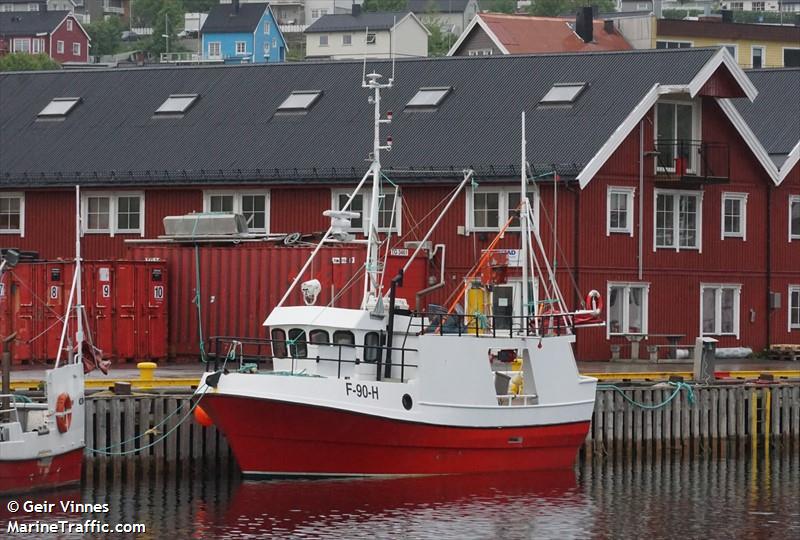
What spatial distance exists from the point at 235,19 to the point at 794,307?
109m

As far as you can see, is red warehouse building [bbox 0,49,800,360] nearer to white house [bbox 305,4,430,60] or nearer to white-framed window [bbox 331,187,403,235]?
white-framed window [bbox 331,187,403,235]

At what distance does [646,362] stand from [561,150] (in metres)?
6.29

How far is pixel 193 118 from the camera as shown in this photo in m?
61.3

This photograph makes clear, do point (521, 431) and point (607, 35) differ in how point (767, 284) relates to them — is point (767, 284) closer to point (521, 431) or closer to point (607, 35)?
point (521, 431)

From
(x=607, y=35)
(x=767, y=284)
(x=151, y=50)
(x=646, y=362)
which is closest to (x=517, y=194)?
(x=646, y=362)

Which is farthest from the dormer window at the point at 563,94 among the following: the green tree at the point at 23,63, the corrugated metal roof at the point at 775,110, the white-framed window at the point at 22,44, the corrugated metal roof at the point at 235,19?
the white-framed window at the point at 22,44

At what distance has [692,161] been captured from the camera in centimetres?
5812

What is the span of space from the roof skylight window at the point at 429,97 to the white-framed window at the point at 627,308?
7.77m

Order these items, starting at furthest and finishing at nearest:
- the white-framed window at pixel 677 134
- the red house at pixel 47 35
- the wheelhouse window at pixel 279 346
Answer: the red house at pixel 47 35 < the white-framed window at pixel 677 134 < the wheelhouse window at pixel 279 346

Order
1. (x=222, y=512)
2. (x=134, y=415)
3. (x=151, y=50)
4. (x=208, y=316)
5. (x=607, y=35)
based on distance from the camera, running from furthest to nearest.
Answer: (x=151, y=50) → (x=607, y=35) → (x=208, y=316) → (x=134, y=415) → (x=222, y=512)

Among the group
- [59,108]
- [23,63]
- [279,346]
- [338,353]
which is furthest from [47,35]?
[338,353]

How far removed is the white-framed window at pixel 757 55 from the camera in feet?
366

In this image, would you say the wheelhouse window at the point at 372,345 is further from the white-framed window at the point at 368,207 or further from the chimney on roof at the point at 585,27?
the chimney on roof at the point at 585,27

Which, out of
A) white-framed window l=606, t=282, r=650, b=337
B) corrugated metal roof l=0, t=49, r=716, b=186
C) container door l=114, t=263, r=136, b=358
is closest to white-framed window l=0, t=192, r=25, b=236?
corrugated metal roof l=0, t=49, r=716, b=186
